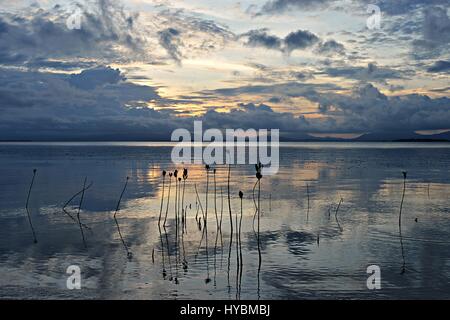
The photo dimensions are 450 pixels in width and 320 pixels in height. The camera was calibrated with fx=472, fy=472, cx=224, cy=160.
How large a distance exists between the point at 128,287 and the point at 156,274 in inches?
46.6

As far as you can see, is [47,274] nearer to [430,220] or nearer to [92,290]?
[92,290]

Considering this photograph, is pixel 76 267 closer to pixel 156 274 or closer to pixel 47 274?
pixel 47 274

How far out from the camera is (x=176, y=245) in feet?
53.3

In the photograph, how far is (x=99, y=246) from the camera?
53.1ft

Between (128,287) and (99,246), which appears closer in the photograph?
(128,287)

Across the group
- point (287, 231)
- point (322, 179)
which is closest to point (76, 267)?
point (287, 231)
